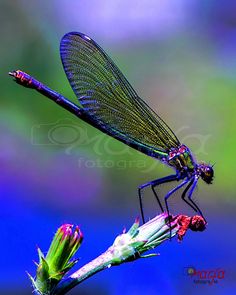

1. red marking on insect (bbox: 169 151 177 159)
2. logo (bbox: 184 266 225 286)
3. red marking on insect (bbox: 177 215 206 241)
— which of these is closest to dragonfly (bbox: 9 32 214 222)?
red marking on insect (bbox: 169 151 177 159)

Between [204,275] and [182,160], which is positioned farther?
[182,160]

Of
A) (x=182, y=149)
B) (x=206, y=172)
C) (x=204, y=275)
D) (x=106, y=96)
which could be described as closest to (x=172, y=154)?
(x=182, y=149)

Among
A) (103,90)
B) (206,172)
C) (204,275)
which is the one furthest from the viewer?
(103,90)

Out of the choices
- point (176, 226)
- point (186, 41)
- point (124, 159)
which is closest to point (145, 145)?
point (176, 226)

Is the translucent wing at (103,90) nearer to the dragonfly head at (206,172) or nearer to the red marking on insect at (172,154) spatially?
the red marking on insect at (172,154)

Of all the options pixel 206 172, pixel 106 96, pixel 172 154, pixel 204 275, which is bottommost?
pixel 204 275

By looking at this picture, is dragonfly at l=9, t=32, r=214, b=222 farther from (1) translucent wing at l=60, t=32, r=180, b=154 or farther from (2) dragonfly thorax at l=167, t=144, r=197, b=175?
(2) dragonfly thorax at l=167, t=144, r=197, b=175

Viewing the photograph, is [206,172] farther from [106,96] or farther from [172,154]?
[106,96]

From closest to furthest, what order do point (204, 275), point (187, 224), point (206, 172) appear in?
point (187, 224), point (204, 275), point (206, 172)

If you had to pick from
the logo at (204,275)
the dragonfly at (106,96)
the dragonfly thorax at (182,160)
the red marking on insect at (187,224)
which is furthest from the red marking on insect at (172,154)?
the red marking on insect at (187,224)
